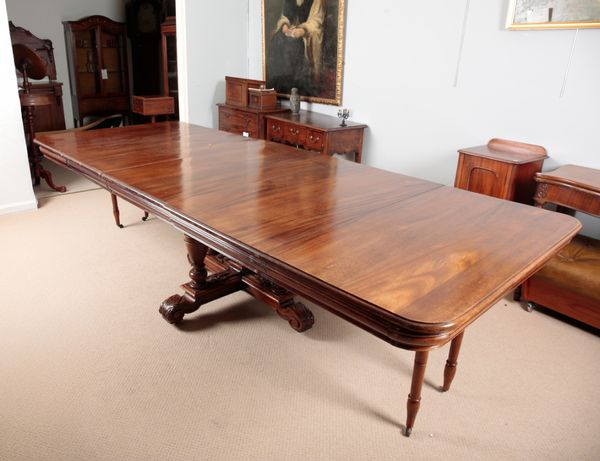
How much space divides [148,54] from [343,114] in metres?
4.04

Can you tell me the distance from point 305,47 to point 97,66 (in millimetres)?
3880

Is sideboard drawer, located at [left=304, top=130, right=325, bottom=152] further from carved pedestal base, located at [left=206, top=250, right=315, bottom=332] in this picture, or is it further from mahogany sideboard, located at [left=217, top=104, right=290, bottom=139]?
carved pedestal base, located at [left=206, top=250, right=315, bottom=332]

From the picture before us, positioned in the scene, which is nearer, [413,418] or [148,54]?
[413,418]

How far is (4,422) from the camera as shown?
1815 millimetres

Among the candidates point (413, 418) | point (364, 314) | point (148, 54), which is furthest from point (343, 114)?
point (148, 54)

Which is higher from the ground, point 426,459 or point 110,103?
point 110,103

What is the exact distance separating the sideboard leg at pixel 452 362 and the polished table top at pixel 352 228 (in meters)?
0.55

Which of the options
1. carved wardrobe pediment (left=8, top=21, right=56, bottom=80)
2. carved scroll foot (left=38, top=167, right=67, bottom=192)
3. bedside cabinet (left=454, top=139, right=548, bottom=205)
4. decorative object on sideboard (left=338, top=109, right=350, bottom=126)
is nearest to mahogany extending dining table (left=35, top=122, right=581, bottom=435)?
bedside cabinet (left=454, top=139, right=548, bottom=205)

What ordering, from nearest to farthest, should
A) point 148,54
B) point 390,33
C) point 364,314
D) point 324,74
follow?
point 364,314, point 390,33, point 324,74, point 148,54

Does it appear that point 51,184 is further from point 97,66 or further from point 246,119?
point 97,66

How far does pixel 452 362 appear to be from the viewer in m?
1.98

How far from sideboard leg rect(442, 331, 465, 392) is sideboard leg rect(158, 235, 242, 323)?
1.22 m

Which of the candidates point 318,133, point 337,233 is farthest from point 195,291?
point 318,133

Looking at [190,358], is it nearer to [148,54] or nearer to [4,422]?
[4,422]
